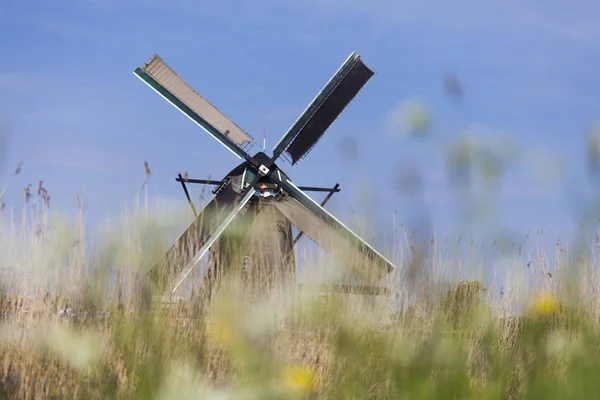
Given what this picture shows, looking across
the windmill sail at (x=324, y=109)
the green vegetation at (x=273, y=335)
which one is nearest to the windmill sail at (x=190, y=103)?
the windmill sail at (x=324, y=109)

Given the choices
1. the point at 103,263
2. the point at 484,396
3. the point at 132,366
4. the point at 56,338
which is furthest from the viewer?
the point at 103,263

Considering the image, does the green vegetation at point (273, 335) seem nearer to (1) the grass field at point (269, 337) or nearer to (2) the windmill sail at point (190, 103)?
(1) the grass field at point (269, 337)

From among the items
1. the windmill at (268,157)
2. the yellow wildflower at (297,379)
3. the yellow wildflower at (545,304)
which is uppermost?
the windmill at (268,157)

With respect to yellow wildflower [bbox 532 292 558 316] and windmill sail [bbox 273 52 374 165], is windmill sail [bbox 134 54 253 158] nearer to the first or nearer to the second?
windmill sail [bbox 273 52 374 165]

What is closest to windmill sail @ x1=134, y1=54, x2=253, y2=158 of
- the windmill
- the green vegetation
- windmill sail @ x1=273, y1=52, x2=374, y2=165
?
the windmill

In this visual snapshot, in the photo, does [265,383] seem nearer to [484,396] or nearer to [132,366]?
[132,366]

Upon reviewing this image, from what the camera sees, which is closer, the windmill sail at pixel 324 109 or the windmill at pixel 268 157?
the windmill at pixel 268 157

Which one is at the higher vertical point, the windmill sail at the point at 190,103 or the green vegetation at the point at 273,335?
the windmill sail at the point at 190,103

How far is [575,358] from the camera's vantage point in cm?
415

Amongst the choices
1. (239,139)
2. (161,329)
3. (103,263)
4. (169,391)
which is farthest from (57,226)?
(239,139)

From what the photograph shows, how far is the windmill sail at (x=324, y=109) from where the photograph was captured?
14695 mm

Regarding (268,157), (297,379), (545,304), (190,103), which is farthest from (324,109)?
(297,379)

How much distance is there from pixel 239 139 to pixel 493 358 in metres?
11.6

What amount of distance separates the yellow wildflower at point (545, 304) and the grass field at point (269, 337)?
0.01m
